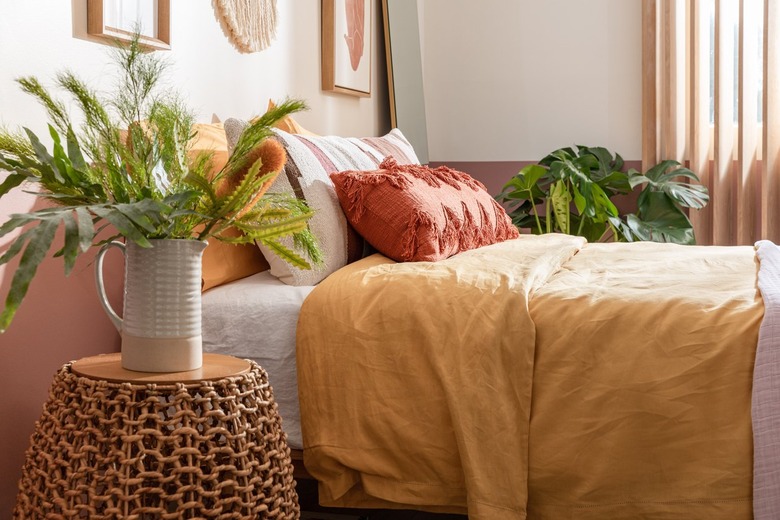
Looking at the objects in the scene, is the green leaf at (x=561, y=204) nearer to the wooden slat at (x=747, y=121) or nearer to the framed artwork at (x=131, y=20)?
the wooden slat at (x=747, y=121)

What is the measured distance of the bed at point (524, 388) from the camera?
57.4 inches

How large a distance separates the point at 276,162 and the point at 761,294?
91 cm

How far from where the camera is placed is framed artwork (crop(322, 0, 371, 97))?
3197mm

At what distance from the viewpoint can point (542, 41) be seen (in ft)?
14.9

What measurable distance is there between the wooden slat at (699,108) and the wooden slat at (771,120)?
322 millimetres

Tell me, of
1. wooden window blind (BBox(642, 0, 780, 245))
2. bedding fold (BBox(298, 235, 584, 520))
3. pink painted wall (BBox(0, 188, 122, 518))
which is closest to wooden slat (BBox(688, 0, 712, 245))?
wooden window blind (BBox(642, 0, 780, 245))

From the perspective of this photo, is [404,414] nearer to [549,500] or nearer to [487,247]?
[549,500]

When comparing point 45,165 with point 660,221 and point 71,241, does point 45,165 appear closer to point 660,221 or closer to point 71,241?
point 71,241

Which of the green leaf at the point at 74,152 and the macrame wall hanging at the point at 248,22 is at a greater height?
the macrame wall hanging at the point at 248,22

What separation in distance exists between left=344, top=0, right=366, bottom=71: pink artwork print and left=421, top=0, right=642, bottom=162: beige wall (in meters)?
1.17

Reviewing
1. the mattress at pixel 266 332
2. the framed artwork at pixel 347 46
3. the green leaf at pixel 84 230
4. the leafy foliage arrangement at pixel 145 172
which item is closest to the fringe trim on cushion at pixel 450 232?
the mattress at pixel 266 332

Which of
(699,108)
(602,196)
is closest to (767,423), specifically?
(602,196)

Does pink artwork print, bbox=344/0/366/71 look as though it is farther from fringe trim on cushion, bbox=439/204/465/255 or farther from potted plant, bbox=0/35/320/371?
potted plant, bbox=0/35/320/371

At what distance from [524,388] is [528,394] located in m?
0.01
